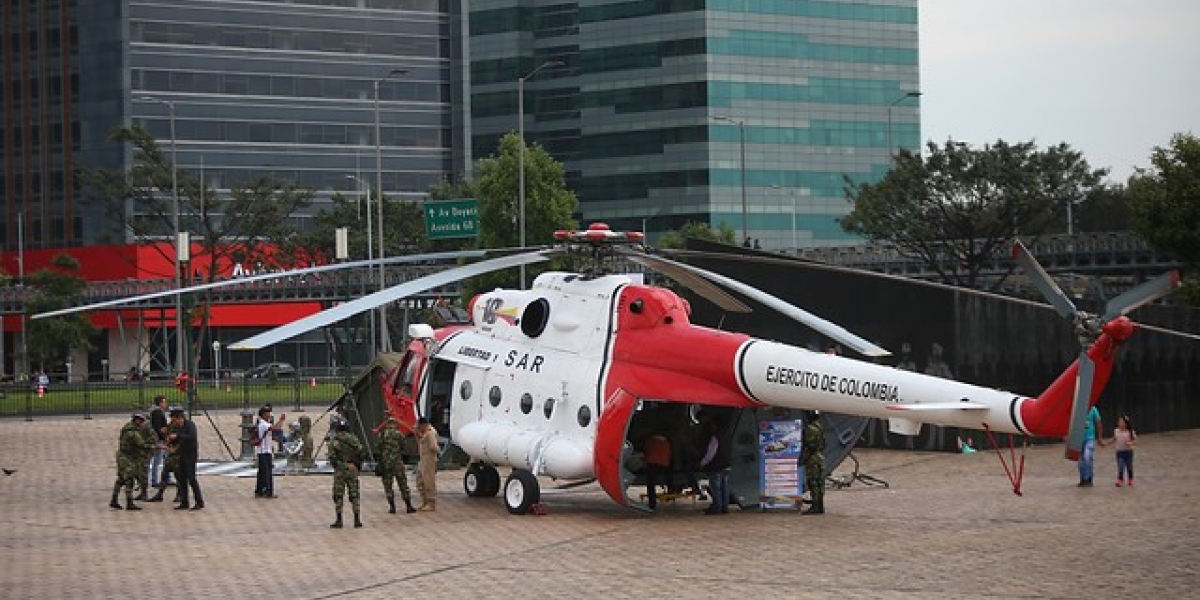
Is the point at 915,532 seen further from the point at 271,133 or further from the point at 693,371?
the point at 271,133

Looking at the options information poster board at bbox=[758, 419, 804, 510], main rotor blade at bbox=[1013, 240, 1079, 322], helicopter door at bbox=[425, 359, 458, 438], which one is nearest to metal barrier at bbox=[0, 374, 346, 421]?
helicopter door at bbox=[425, 359, 458, 438]

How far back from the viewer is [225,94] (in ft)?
372

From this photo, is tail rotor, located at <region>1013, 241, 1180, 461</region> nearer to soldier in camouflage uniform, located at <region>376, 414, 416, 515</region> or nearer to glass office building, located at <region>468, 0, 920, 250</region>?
soldier in camouflage uniform, located at <region>376, 414, 416, 515</region>

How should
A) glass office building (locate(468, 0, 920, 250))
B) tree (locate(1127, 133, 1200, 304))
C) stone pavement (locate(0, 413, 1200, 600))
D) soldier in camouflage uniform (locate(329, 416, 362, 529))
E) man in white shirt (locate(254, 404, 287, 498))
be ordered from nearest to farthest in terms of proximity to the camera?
stone pavement (locate(0, 413, 1200, 600))
soldier in camouflage uniform (locate(329, 416, 362, 529))
man in white shirt (locate(254, 404, 287, 498))
tree (locate(1127, 133, 1200, 304))
glass office building (locate(468, 0, 920, 250))

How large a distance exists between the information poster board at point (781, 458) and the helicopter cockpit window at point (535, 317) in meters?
3.74

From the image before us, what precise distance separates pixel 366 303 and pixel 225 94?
95.4m

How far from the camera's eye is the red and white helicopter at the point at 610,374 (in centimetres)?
2030

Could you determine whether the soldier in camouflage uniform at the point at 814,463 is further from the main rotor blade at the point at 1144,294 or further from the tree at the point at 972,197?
the tree at the point at 972,197

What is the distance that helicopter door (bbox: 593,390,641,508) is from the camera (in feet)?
76.8

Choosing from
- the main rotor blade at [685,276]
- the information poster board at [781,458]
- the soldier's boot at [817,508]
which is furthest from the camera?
the information poster board at [781,458]

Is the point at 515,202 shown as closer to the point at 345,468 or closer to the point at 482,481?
the point at 482,481

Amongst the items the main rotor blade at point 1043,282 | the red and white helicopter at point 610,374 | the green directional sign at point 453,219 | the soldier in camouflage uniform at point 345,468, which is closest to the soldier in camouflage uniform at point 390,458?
the red and white helicopter at point 610,374

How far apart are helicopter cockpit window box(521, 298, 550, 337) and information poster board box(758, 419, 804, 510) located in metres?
3.74

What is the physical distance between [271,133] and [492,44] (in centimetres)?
1793
